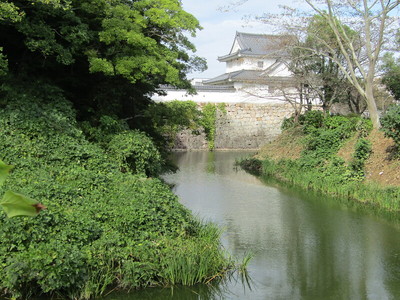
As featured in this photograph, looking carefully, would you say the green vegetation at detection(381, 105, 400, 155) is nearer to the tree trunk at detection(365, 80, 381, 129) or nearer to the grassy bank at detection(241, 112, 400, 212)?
the grassy bank at detection(241, 112, 400, 212)

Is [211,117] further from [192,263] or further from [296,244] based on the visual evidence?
[192,263]

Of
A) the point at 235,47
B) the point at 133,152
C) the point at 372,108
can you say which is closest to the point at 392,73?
the point at 372,108

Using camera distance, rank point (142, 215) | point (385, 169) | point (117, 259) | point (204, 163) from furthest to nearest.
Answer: point (204, 163), point (385, 169), point (142, 215), point (117, 259)

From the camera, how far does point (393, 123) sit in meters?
11.9

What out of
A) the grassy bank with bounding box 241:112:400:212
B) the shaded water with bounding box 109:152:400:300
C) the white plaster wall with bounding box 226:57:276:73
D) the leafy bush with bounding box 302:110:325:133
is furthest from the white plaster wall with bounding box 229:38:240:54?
the shaded water with bounding box 109:152:400:300

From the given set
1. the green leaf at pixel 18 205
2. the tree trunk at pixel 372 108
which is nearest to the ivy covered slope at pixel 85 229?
the green leaf at pixel 18 205

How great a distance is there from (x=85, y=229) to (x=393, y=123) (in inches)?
353

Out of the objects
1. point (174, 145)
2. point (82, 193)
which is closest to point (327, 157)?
point (82, 193)

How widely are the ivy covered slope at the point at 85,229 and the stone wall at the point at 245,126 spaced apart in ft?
62.5

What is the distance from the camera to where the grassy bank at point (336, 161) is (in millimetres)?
11820

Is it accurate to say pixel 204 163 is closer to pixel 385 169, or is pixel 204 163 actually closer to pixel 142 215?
pixel 385 169

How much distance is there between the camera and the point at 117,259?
18.5 ft

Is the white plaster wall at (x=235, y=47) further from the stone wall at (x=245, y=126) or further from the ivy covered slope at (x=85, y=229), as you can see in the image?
the ivy covered slope at (x=85, y=229)

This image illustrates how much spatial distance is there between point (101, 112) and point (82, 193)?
14.9ft
